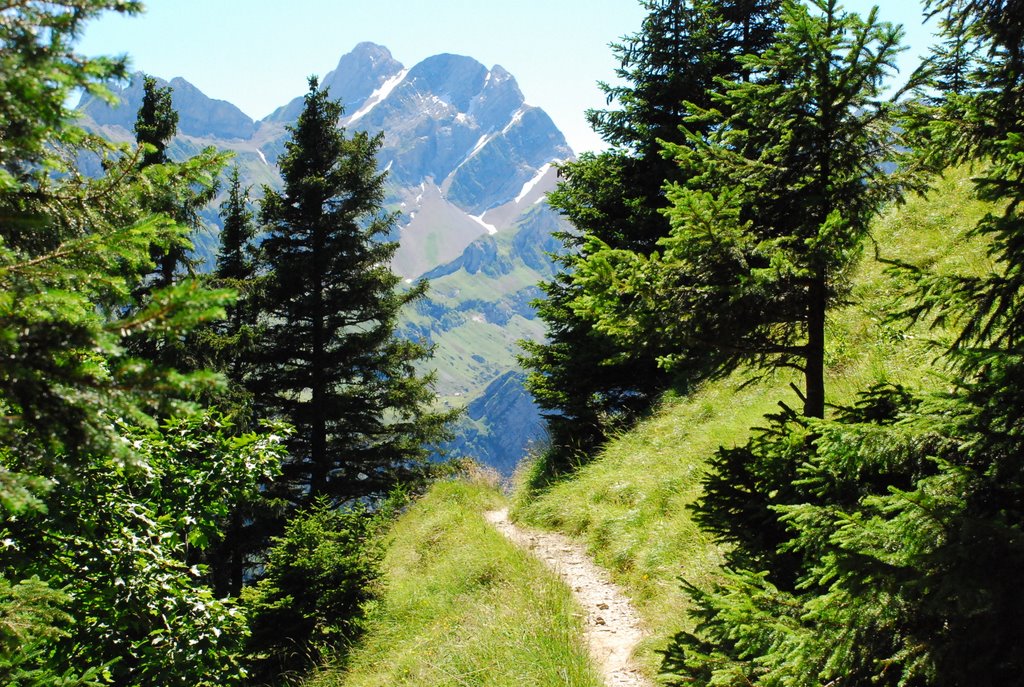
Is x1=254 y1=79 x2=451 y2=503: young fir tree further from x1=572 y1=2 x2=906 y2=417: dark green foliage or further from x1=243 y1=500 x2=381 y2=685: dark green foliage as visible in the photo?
x1=572 y1=2 x2=906 y2=417: dark green foliage

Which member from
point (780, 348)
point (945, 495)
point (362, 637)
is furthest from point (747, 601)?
point (362, 637)

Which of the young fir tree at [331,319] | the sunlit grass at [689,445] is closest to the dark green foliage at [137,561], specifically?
the sunlit grass at [689,445]

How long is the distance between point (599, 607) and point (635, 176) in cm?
1039

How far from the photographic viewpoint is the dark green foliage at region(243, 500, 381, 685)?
8273mm

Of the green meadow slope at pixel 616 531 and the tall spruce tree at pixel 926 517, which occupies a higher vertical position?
the tall spruce tree at pixel 926 517

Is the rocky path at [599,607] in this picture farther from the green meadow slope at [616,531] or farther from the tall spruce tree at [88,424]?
the tall spruce tree at [88,424]

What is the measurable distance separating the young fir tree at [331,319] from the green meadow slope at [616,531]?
6407 mm

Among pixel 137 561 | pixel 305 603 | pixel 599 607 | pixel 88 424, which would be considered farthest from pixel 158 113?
pixel 88 424

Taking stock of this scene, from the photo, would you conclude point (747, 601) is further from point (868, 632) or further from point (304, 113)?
point (304, 113)

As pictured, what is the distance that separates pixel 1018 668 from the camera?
2.73m

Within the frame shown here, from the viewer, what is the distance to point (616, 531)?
8836mm

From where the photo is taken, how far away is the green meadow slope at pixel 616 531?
225 inches

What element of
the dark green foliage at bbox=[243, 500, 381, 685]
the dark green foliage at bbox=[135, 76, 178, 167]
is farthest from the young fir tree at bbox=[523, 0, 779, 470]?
the dark green foliage at bbox=[135, 76, 178, 167]

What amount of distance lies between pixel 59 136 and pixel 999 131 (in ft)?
17.9
